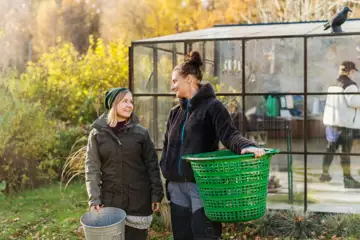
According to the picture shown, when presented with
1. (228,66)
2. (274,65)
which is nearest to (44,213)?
(228,66)

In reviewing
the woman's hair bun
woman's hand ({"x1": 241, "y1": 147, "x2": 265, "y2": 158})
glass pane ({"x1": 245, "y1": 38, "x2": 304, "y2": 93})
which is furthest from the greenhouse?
woman's hand ({"x1": 241, "y1": 147, "x2": 265, "y2": 158})

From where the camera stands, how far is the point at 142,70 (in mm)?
6801

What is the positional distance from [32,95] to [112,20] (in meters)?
15.1

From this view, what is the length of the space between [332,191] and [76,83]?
264 inches

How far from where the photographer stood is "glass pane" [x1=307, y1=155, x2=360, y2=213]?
6402mm

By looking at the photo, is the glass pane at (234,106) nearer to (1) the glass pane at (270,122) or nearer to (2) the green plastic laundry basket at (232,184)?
(1) the glass pane at (270,122)

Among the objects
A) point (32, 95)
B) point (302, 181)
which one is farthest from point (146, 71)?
point (32, 95)

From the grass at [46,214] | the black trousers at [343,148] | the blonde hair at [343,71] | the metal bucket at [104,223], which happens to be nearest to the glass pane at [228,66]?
the blonde hair at [343,71]

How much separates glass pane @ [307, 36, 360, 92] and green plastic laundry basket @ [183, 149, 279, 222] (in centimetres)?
326

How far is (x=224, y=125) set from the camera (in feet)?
12.6

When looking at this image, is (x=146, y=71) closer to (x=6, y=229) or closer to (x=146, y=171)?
(x=6, y=229)

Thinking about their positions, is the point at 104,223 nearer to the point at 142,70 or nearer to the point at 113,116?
the point at 113,116

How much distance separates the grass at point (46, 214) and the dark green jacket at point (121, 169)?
192cm

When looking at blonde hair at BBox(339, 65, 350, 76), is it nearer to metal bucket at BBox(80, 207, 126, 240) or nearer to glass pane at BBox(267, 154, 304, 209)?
glass pane at BBox(267, 154, 304, 209)
